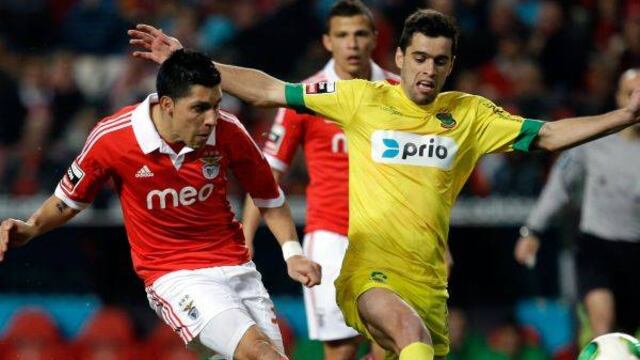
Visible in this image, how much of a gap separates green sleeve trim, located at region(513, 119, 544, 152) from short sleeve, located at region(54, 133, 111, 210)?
2028 mm

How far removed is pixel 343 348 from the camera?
876 cm

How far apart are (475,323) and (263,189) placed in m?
4.32

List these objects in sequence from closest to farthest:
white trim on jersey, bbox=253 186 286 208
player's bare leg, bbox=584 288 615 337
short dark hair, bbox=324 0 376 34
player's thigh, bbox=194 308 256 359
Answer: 1. player's thigh, bbox=194 308 256 359
2. white trim on jersey, bbox=253 186 286 208
3. short dark hair, bbox=324 0 376 34
4. player's bare leg, bbox=584 288 615 337

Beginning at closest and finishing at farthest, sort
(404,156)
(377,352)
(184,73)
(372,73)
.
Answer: (184,73) < (404,156) < (377,352) < (372,73)

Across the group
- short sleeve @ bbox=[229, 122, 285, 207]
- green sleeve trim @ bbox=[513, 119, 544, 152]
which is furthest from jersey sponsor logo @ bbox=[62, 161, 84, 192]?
green sleeve trim @ bbox=[513, 119, 544, 152]

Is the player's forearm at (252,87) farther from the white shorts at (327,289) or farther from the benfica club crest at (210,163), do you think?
the white shorts at (327,289)

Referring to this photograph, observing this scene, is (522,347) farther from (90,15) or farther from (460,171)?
(90,15)

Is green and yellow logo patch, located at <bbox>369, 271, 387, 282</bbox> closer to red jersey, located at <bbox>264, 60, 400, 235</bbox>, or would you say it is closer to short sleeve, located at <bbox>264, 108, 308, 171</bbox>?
red jersey, located at <bbox>264, 60, 400, 235</bbox>

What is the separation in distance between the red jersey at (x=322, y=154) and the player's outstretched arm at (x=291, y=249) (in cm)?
147

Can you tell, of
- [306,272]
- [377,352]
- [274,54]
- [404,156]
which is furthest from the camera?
[274,54]

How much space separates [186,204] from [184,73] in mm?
710

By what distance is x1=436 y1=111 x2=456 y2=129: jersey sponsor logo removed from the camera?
6.98 metres

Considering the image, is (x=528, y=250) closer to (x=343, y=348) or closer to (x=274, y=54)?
(x=343, y=348)

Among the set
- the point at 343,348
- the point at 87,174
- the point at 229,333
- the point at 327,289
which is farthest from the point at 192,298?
the point at 343,348
